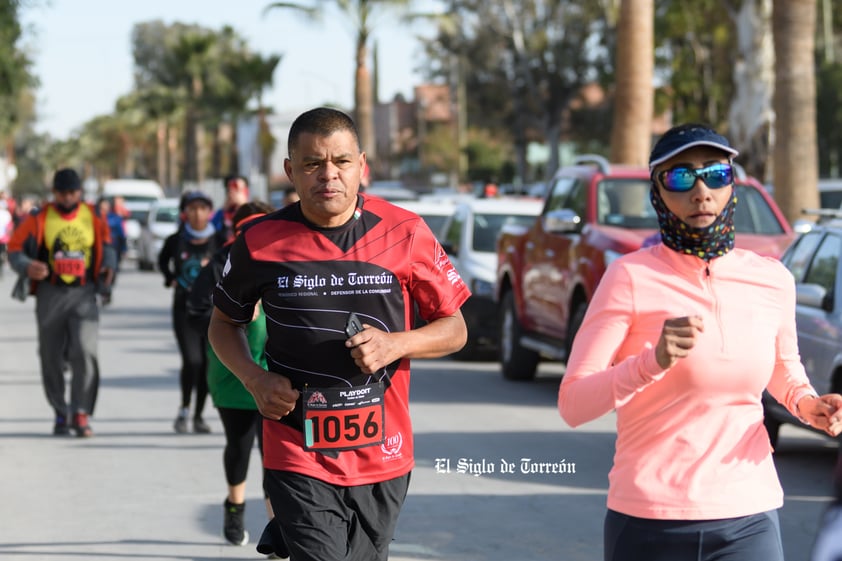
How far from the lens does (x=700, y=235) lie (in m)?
3.97

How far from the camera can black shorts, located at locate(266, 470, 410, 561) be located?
4699 mm

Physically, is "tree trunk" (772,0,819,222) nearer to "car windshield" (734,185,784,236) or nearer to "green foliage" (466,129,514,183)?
"car windshield" (734,185,784,236)

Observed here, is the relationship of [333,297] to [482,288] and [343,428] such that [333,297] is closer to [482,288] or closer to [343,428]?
[343,428]

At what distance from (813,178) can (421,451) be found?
985 centimetres

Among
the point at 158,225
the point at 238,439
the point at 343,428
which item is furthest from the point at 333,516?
the point at 158,225

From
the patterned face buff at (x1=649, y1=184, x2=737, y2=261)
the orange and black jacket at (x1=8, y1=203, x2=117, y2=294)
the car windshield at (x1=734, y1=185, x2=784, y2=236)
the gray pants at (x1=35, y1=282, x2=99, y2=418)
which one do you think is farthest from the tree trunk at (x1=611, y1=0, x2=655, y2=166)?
the patterned face buff at (x1=649, y1=184, x2=737, y2=261)

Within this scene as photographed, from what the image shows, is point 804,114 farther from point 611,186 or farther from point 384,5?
point 384,5

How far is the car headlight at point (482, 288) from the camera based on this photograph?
698 inches

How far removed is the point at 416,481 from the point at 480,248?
8.73 m

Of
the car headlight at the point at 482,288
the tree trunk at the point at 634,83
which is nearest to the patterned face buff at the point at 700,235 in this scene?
the car headlight at the point at 482,288

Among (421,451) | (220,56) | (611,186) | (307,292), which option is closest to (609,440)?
(421,451)

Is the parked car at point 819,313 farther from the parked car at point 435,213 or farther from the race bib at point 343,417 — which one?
the parked car at point 435,213

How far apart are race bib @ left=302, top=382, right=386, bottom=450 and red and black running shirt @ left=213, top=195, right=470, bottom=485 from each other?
26 millimetres

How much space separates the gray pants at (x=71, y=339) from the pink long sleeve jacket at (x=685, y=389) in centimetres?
853
